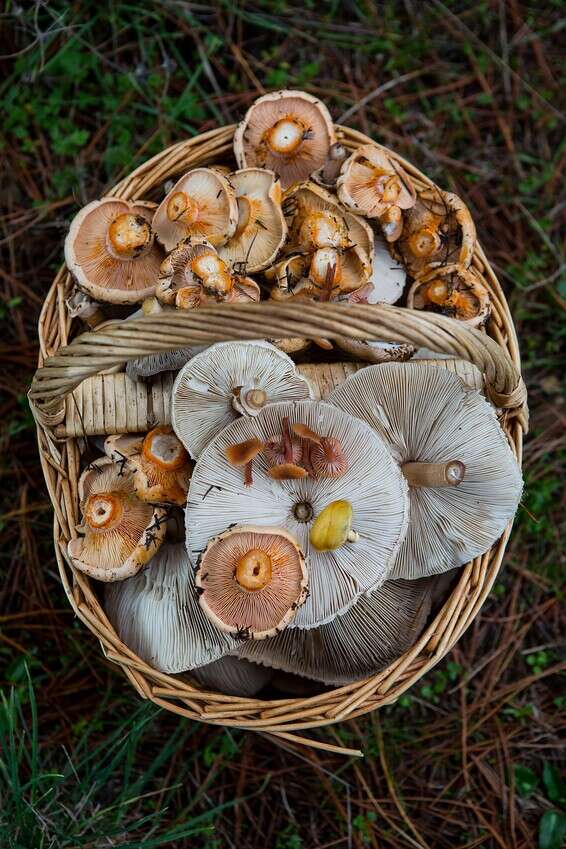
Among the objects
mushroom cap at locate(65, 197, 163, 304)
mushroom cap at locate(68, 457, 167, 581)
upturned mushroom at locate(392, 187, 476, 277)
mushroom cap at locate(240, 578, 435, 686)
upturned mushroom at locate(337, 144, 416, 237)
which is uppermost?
upturned mushroom at locate(337, 144, 416, 237)

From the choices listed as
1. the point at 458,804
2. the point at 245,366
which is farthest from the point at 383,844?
the point at 245,366

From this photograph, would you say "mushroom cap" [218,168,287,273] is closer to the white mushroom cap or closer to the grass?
the grass

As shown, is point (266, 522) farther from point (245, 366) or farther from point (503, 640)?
point (503, 640)

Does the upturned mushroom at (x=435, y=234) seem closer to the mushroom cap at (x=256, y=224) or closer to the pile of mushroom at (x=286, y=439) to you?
the pile of mushroom at (x=286, y=439)

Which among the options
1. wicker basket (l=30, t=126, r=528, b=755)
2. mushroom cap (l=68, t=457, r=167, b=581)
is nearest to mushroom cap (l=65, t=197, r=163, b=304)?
wicker basket (l=30, t=126, r=528, b=755)

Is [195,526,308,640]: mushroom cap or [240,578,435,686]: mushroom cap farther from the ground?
[195,526,308,640]: mushroom cap

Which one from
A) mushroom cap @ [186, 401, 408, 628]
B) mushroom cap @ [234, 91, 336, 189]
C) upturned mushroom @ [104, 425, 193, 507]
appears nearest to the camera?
mushroom cap @ [186, 401, 408, 628]

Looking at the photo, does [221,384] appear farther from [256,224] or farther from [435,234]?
[435,234]

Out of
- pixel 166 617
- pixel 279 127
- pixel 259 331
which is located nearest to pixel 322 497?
pixel 259 331
